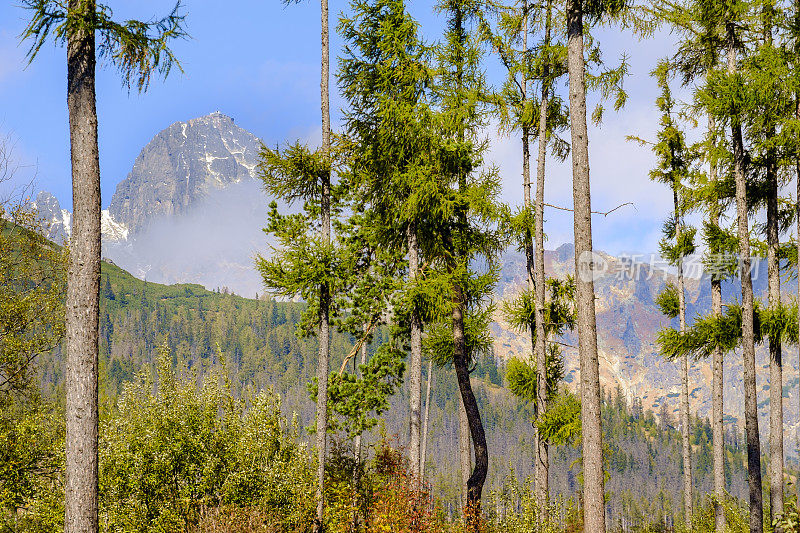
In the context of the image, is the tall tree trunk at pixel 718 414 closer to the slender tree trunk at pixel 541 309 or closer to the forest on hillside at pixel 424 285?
the forest on hillside at pixel 424 285

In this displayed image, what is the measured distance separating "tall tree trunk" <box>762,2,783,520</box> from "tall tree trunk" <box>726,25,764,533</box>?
31 centimetres

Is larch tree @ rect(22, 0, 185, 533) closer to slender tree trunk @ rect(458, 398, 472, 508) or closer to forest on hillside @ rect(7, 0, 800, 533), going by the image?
forest on hillside @ rect(7, 0, 800, 533)

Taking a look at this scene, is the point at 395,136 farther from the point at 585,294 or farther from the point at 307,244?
the point at 585,294

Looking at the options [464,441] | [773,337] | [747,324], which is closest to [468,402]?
[464,441]

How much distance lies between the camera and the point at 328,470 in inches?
626

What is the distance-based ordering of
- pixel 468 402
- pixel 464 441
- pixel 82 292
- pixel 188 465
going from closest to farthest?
pixel 82 292 → pixel 188 465 → pixel 468 402 → pixel 464 441

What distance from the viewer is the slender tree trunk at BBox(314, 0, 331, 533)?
39.6 feet

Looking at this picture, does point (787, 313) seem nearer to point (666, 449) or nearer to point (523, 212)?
point (523, 212)

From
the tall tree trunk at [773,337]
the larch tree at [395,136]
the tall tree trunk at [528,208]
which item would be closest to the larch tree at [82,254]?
the larch tree at [395,136]

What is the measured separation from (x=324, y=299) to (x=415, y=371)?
257cm

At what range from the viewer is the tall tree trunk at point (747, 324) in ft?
37.4

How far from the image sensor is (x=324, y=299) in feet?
41.4

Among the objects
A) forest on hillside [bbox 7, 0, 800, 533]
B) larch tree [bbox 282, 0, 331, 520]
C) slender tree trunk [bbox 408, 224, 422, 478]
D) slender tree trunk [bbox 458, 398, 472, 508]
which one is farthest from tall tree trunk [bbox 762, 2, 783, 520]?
larch tree [bbox 282, 0, 331, 520]

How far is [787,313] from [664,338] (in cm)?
258
